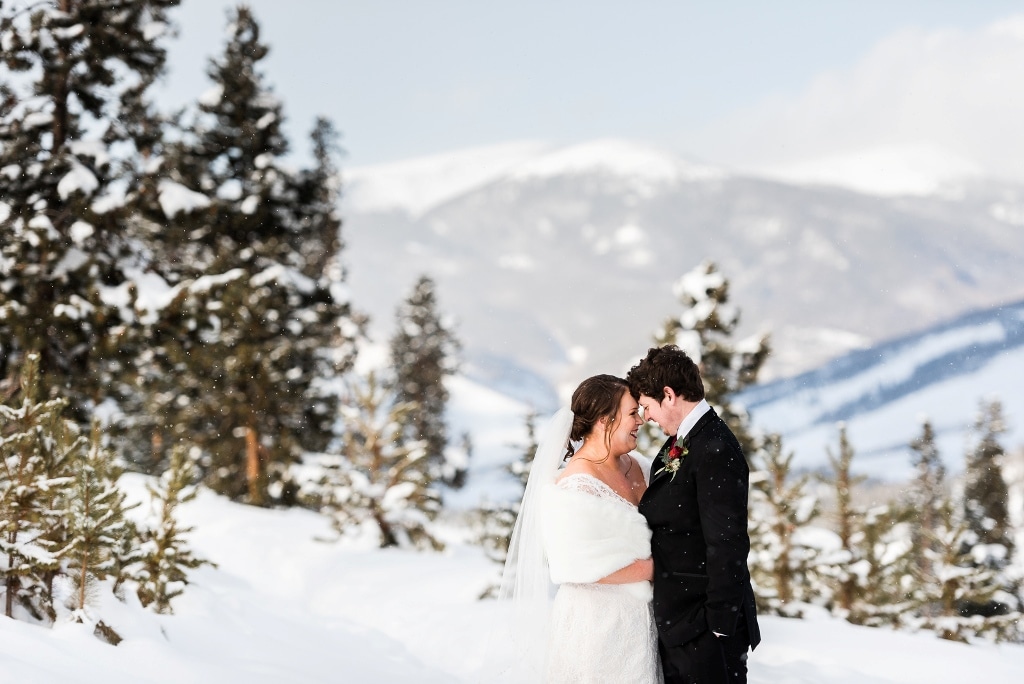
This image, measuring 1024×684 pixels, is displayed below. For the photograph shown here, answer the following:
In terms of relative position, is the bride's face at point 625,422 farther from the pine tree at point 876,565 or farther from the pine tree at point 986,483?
the pine tree at point 986,483

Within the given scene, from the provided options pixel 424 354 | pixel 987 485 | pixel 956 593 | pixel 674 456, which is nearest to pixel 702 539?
pixel 674 456

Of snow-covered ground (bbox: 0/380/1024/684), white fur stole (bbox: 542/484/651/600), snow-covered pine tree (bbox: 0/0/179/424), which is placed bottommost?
snow-covered ground (bbox: 0/380/1024/684)

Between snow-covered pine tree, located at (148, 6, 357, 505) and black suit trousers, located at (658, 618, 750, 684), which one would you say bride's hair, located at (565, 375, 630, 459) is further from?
snow-covered pine tree, located at (148, 6, 357, 505)

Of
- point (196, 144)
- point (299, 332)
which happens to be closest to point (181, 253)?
point (196, 144)

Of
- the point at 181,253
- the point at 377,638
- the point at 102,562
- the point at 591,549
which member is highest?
the point at 181,253

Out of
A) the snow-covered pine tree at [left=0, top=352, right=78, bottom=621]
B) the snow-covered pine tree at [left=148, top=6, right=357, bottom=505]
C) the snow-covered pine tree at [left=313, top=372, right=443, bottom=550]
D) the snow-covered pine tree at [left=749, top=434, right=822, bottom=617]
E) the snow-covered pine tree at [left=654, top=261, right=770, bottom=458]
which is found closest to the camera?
the snow-covered pine tree at [left=0, top=352, right=78, bottom=621]

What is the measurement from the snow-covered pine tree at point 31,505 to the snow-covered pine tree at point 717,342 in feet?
42.0

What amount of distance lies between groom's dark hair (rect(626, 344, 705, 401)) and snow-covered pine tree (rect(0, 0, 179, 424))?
11.1 metres

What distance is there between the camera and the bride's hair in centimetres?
465

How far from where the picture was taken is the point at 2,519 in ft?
18.9

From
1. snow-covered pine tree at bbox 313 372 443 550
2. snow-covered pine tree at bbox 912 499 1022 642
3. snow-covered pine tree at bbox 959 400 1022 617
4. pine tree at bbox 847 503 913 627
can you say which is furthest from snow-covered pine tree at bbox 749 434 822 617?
snow-covered pine tree at bbox 959 400 1022 617

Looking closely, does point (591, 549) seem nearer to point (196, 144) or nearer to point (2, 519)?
point (2, 519)

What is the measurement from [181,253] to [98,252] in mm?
13699

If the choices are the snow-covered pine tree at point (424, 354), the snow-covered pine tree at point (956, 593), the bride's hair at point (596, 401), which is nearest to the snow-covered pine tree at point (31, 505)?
the bride's hair at point (596, 401)
